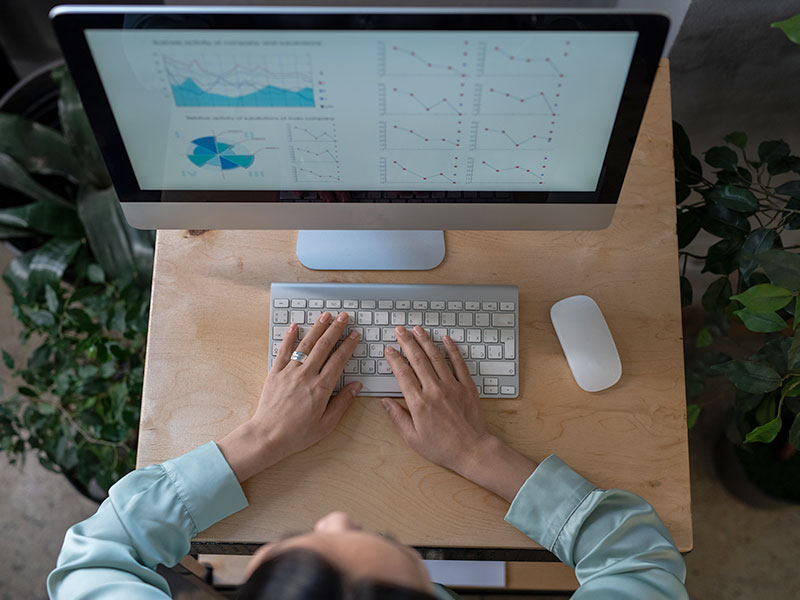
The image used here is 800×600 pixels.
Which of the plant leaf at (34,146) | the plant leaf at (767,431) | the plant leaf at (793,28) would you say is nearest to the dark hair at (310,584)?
the plant leaf at (767,431)

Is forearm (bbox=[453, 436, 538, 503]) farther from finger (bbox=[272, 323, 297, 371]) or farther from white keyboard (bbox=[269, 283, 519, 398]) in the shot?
finger (bbox=[272, 323, 297, 371])

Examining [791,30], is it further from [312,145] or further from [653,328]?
[312,145]

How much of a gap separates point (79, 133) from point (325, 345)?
2.43 ft

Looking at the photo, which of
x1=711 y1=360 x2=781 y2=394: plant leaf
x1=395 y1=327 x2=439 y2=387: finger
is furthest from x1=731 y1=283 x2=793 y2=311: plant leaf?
x1=395 y1=327 x2=439 y2=387: finger

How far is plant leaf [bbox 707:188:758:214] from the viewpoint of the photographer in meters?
0.98

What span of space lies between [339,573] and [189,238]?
626mm

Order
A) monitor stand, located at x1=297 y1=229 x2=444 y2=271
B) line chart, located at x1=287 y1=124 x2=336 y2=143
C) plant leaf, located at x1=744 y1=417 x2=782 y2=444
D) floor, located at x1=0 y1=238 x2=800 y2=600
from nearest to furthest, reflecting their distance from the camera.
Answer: line chart, located at x1=287 y1=124 x2=336 y2=143
plant leaf, located at x1=744 y1=417 x2=782 y2=444
monitor stand, located at x1=297 y1=229 x2=444 y2=271
floor, located at x1=0 y1=238 x2=800 y2=600

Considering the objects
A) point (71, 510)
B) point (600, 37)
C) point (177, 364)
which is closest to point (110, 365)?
point (177, 364)

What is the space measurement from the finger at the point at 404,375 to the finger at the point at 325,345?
0.07 metres

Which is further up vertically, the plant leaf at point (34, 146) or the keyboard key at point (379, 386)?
the plant leaf at point (34, 146)

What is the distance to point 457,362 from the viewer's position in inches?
35.3

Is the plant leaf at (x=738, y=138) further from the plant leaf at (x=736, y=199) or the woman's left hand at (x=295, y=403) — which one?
the woman's left hand at (x=295, y=403)

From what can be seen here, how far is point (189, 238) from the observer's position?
3.26 ft

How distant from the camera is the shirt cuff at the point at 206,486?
2.72 feet
